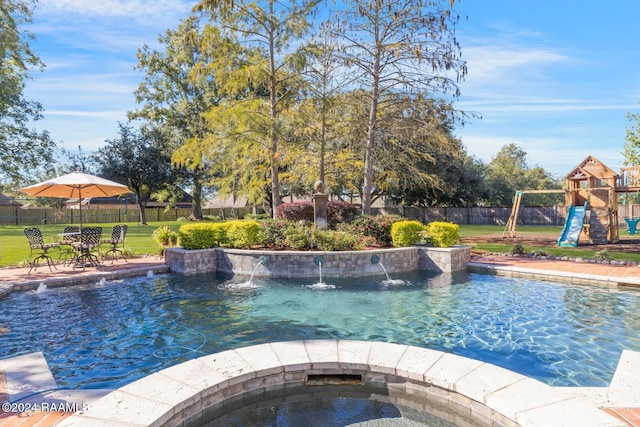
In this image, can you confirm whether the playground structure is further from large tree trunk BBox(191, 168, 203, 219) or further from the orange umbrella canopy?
large tree trunk BBox(191, 168, 203, 219)

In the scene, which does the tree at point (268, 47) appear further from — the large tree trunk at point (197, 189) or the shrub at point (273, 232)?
the large tree trunk at point (197, 189)

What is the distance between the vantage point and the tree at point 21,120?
20734mm

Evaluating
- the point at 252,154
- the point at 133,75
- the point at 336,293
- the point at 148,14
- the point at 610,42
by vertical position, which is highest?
the point at 133,75

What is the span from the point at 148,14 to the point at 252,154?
5.95 metres

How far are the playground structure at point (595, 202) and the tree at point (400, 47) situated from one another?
7.35m

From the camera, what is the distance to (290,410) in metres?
3.47

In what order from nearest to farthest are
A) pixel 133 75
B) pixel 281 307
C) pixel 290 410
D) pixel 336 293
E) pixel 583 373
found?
1. pixel 290 410
2. pixel 583 373
3. pixel 281 307
4. pixel 336 293
5. pixel 133 75

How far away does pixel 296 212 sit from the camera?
44.8 ft

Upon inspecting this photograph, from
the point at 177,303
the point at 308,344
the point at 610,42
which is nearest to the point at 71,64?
the point at 177,303

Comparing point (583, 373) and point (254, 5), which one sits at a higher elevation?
point (254, 5)

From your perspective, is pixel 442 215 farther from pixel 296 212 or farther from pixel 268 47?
pixel 268 47

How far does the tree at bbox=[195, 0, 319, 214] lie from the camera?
1334 centimetres

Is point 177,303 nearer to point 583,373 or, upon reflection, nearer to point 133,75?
point 583,373

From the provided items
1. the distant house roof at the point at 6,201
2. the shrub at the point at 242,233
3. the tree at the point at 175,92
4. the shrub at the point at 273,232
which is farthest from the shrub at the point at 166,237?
the distant house roof at the point at 6,201
